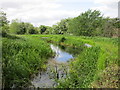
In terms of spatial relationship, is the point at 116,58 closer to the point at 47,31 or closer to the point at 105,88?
the point at 105,88

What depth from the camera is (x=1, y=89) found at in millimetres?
4516

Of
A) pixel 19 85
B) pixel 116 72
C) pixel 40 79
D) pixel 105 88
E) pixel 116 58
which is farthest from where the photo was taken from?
pixel 40 79

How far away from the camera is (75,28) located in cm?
2962

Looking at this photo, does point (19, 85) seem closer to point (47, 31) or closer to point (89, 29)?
point (89, 29)

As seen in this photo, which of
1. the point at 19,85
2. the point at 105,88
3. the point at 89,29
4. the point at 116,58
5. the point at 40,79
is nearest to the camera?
the point at 105,88

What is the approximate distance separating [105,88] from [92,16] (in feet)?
87.2

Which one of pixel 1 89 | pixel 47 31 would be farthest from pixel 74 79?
pixel 47 31

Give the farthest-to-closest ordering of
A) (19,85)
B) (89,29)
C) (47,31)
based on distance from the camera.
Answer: (47,31)
(89,29)
(19,85)

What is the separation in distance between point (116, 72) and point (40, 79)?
314cm

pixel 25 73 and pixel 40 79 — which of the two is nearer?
pixel 25 73

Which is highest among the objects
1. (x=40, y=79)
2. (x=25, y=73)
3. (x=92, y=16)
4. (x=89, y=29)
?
(x=92, y=16)

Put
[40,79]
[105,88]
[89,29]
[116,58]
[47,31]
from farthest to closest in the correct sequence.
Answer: [47,31] < [89,29] < [40,79] < [116,58] < [105,88]

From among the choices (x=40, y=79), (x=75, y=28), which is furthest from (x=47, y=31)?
(x=40, y=79)

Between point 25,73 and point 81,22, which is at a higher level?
point 81,22
